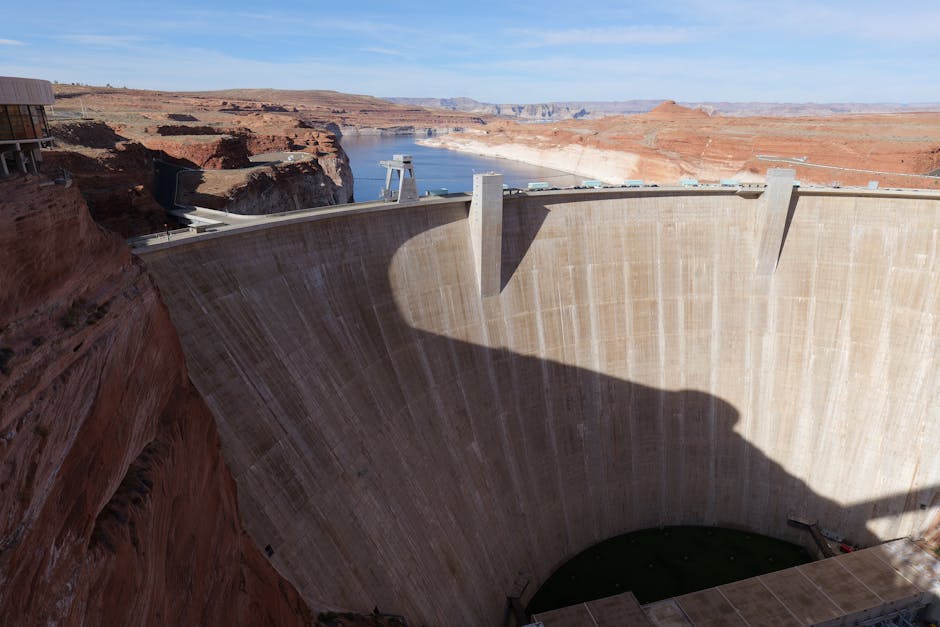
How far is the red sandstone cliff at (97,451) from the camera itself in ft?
21.1

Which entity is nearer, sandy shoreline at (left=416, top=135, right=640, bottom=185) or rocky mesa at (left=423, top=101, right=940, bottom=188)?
rocky mesa at (left=423, top=101, right=940, bottom=188)

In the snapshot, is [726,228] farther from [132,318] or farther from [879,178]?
[879,178]

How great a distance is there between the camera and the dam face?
18.4 meters

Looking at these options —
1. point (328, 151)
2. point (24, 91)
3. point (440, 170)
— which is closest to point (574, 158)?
point (440, 170)

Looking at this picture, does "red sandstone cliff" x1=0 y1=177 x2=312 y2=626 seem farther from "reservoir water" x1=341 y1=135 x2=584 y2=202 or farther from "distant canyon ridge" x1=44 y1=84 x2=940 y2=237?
"reservoir water" x1=341 y1=135 x2=584 y2=202

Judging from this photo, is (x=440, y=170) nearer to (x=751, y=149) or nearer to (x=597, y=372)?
(x=751, y=149)

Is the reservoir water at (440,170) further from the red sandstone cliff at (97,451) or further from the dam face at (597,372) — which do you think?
the red sandstone cliff at (97,451)

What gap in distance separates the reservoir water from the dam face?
84.4 feet

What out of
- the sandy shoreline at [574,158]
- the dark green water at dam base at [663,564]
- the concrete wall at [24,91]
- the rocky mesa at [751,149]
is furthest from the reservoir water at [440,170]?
the concrete wall at [24,91]

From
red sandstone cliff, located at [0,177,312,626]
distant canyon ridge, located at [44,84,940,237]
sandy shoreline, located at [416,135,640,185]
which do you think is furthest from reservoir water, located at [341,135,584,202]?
red sandstone cliff, located at [0,177,312,626]

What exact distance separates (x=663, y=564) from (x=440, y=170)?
7598 centimetres

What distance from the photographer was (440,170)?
3605 inches

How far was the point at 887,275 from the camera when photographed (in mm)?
25766

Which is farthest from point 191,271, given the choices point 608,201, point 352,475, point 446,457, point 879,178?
point 879,178
